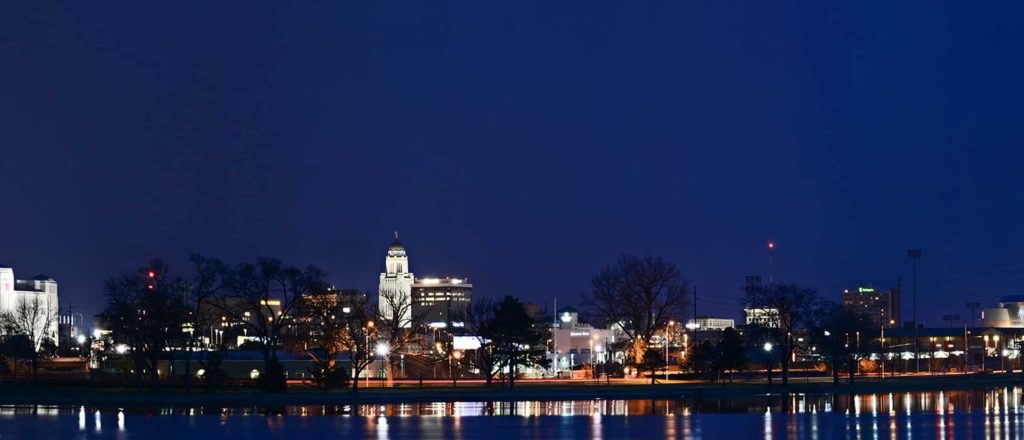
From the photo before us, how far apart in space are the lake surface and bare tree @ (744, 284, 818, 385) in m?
32.0

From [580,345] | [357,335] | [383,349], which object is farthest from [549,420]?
[580,345]

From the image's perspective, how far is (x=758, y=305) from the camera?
113750 mm

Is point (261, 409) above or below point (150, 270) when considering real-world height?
below

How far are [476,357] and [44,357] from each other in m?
56.2

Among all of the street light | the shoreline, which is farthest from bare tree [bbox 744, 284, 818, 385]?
the street light

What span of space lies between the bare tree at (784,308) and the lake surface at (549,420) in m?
32.0

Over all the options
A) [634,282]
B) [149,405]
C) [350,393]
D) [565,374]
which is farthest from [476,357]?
[149,405]

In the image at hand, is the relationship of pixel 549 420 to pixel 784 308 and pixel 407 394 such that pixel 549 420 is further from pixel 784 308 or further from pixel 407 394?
pixel 784 308

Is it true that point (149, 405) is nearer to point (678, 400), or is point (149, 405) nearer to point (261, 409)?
point (261, 409)

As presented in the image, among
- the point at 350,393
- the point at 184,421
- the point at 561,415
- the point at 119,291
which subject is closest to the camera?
the point at 184,421

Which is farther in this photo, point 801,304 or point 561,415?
point 801,304

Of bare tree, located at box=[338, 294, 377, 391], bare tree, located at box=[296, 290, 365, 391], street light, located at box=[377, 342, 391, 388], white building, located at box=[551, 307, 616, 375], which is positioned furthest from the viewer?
white building, located at box=[551, 307, 616, 375]

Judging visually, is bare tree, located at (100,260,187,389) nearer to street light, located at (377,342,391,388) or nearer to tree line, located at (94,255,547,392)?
tree line, located at (94,255,547,392)

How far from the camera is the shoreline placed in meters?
69.7
